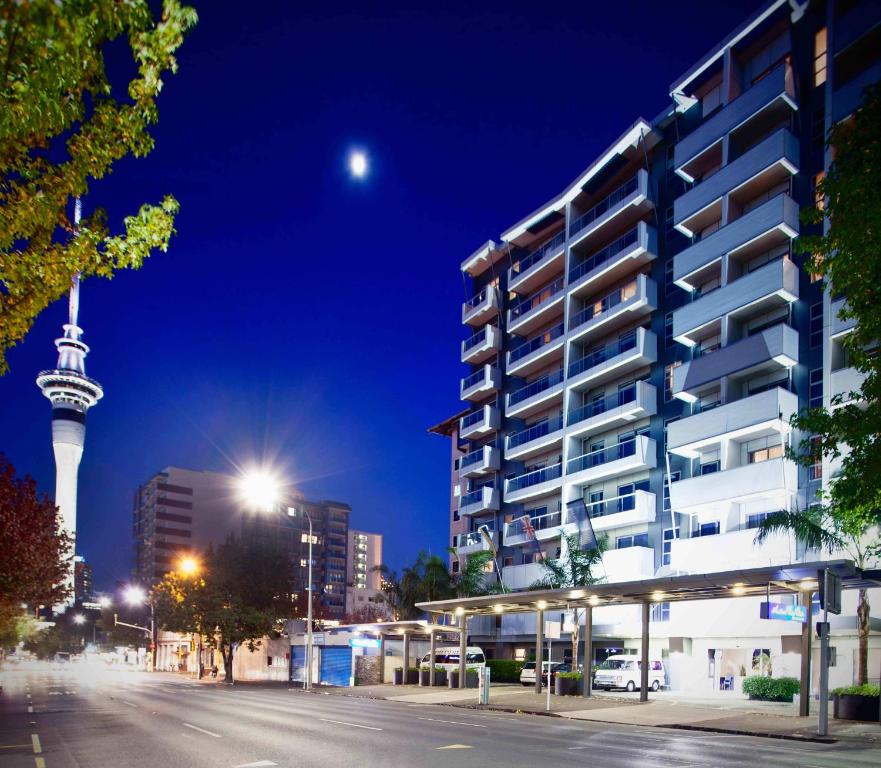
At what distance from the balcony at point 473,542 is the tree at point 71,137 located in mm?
58828

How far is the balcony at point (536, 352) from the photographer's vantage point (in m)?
62.4

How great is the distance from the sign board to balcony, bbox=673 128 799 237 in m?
28.4

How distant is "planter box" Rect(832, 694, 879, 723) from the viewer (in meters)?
23.6

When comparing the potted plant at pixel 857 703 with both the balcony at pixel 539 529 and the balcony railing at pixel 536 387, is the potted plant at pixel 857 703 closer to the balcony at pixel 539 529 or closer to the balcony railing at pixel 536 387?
the balcony at pixel 539 529

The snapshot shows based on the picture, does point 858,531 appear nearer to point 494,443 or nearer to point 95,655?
point 494,443

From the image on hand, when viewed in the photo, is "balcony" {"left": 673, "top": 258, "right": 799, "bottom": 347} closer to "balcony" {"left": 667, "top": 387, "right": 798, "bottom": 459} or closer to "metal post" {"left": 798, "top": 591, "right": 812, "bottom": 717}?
"balcony" {"left": 667, "top": 387, "right": 798, "bottom": 459}

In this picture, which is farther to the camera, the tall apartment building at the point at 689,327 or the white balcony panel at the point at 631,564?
the white balcony panel at the point at 631,564

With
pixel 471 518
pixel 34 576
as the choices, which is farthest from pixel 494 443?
pixel 34 576

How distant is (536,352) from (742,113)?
2349cm

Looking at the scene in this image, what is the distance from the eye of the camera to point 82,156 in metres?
9.52

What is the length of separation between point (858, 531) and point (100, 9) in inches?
953

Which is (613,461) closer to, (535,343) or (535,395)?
(535,395)

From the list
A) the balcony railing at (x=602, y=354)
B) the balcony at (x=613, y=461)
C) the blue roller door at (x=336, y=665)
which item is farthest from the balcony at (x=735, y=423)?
the blue roller door at (x=336, y=665)

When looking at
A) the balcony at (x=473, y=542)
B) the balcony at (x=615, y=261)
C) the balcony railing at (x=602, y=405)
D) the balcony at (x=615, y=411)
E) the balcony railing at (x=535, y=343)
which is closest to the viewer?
the balcony at (x=615, y=411)
